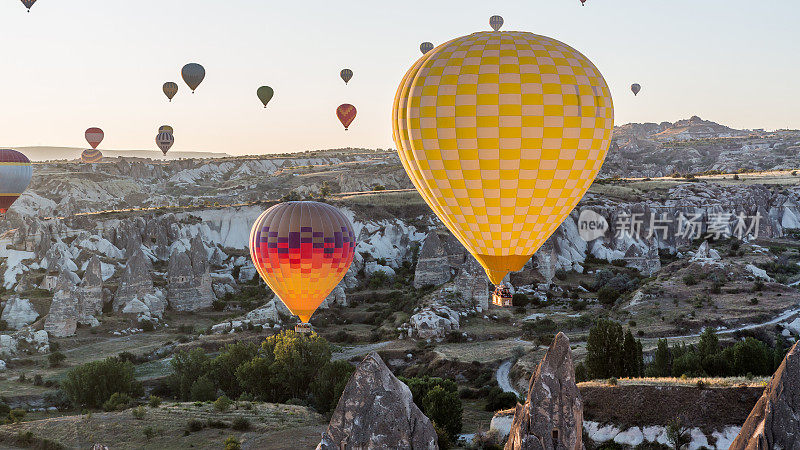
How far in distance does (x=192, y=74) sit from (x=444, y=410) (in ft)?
168

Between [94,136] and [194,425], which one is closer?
[194,425]

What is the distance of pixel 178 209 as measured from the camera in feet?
270

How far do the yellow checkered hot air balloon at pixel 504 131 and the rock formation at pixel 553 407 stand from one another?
9.95 ft

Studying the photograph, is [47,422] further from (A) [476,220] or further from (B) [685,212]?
(B) [685,212]

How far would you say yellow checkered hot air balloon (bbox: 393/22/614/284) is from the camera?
21.3 meters

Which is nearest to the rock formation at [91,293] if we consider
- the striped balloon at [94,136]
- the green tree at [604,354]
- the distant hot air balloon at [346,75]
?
the distant hot air balloon at [346,75]

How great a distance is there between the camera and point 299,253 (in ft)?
114

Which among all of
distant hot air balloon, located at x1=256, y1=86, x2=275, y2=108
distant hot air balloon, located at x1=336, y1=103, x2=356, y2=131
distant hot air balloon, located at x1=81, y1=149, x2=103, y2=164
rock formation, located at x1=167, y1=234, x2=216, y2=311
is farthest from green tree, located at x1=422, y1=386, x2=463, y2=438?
distant hot air balloon, located at x1=81, y1=149, x2=103, y2=164

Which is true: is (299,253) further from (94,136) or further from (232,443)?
(94,136)

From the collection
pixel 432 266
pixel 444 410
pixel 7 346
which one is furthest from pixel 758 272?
pixel 7 346

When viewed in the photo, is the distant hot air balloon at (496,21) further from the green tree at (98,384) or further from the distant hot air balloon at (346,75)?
the green tree at (98,384)

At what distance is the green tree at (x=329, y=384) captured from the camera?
37.6 meters

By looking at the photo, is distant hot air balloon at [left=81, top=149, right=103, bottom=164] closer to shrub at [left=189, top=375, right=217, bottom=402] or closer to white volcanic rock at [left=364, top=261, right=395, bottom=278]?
white volcanic rock at [left=364, top=261, right=395, bottom=278]

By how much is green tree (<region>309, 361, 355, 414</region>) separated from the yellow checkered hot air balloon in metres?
17.4
